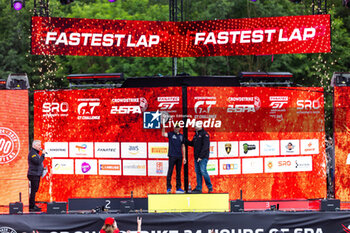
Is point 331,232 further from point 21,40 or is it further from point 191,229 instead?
point 21,40

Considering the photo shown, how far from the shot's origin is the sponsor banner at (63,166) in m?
15.3

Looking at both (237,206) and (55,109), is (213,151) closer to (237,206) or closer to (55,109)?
(237,206)

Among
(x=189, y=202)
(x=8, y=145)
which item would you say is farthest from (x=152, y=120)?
(x=189, y=202)

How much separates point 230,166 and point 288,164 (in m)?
1.71

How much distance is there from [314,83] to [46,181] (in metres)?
25.7

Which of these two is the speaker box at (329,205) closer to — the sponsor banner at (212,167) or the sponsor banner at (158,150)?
the sponsor banner at (212,167)

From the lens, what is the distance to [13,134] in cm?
1449

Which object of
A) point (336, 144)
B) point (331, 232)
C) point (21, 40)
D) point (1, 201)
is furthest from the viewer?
point (21, 40)

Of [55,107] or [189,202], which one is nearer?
[189,202]

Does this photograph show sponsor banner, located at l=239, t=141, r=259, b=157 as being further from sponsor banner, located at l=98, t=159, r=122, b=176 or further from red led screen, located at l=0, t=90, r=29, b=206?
red led screen, located at l=0, t=90, r=29, b=206

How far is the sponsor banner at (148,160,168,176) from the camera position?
15.0 m

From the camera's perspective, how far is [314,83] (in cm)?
3688

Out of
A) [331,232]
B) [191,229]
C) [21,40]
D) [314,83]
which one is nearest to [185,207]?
[191,229]

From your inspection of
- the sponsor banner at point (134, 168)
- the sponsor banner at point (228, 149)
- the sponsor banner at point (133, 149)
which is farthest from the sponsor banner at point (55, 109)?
the sponsor banner at point (228, 149)
